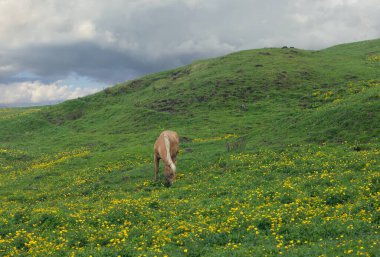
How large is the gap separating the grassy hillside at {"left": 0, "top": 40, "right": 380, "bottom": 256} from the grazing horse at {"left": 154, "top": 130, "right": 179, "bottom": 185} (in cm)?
84

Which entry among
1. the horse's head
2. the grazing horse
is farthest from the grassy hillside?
the grazing horse

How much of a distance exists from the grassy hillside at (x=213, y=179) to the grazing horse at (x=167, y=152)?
84 cm

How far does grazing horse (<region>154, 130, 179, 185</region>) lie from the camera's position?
21859mm

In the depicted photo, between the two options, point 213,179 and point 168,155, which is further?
point 168,155

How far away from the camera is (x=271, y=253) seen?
9734 millimetres

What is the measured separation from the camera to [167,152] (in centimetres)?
2267

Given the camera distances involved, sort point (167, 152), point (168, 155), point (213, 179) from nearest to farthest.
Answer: point (213, 179) → point (168, 155) → point (167, 152)

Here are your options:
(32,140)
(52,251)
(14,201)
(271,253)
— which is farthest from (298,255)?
(32,140)

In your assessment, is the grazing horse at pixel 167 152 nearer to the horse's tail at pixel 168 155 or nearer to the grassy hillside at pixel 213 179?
the horse's tail at pixel 168 155

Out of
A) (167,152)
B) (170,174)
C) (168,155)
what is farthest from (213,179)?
(167,152)

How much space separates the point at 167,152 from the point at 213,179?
11.8 feet

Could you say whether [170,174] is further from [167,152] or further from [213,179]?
[213,179]

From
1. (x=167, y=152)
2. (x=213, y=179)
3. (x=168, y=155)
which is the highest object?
(x=167, y=152)

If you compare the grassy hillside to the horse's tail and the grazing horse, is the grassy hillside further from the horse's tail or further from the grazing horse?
the horse's tail
